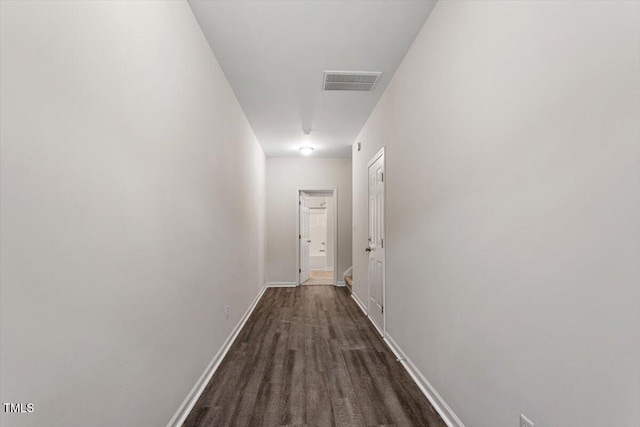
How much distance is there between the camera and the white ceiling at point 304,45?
2172mm

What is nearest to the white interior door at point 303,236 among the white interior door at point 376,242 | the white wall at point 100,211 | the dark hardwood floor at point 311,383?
the white interior door at point 376,242

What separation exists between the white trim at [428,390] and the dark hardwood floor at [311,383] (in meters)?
0.04

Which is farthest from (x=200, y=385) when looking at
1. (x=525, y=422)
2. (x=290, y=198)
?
(x=290, y=198)

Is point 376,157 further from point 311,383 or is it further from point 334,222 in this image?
point 334,222

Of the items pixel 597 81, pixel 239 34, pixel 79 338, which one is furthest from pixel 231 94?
pixel 597 81

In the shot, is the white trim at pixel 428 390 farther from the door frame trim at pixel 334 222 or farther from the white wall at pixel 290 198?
the white wall at pixel 290 198

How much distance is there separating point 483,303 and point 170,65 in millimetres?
2183

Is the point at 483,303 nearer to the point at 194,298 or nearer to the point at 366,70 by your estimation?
the point at 194,298

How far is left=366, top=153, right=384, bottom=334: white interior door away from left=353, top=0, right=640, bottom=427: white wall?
134 cm

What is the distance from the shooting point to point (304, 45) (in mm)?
2604

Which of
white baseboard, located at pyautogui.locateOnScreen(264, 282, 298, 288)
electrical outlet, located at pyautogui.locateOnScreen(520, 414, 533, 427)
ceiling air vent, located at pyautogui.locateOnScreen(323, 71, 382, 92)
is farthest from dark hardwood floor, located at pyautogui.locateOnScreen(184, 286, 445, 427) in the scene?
ceiling air vent, located at pyautogui.locateOnScreen(323, 71, 382, 92)

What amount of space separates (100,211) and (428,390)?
232 centimetres

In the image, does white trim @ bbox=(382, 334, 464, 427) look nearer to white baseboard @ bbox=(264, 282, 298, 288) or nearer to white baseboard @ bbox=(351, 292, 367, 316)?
white baseboard @ bbox=(351, 292, 367, 316)

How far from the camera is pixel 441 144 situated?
6.75 ft
